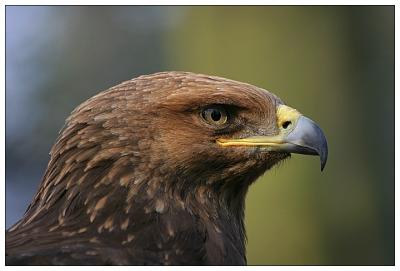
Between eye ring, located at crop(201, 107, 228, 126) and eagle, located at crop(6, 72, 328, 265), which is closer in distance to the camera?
eagle, located at crop(6, 72, 328, 265)

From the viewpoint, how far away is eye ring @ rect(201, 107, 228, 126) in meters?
3.92

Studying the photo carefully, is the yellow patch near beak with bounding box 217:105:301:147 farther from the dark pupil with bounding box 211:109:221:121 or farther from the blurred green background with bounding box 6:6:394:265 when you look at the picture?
the blurred green background with bounding box 6:6:394:265

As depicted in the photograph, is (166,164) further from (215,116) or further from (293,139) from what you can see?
(293,139)

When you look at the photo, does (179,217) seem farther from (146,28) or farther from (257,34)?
(146,28)

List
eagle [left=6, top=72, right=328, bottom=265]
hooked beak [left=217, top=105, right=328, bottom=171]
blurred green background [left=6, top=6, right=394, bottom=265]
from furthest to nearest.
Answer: blurred green background [left=6, top=6, right=394, bottom=265] < hooked beak [left=217, top=105, right=328, bottom=171] < eagle [left=6, top=72, right=328, bottom=265]

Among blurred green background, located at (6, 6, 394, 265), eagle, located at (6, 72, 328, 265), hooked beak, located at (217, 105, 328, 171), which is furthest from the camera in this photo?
blurred green background, located at (6, 6, 394, 265)

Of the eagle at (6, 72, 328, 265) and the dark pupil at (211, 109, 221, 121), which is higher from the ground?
the dark pupil at (211, 109, 221, 121)

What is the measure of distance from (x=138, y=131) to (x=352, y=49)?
4591 millimetres

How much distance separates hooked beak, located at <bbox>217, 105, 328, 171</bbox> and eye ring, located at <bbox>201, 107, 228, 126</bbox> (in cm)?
8

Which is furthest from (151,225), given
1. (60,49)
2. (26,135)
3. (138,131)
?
(60,49)

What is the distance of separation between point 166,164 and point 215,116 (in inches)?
10.9

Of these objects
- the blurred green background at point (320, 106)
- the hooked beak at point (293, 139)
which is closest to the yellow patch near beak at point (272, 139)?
the hooked beak at point (293, 139)

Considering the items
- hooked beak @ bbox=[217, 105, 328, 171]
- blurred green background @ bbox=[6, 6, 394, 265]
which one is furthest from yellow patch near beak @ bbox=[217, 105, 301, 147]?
blurred green background @ bbox=[6, 6, 394, 265]

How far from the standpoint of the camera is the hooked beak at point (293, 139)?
3895mm
